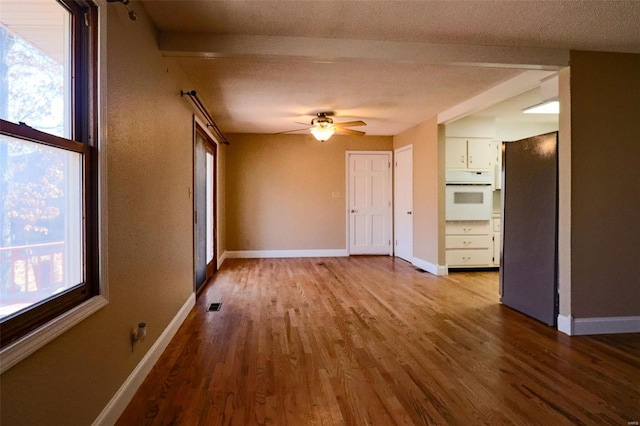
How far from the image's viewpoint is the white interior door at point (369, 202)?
23.5 ft

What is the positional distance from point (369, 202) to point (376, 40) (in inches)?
179

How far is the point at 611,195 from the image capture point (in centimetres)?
308

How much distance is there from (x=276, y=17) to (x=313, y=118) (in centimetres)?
294

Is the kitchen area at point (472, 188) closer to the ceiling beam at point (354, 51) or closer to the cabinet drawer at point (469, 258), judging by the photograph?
the cabinet drawer at point (469, 258)

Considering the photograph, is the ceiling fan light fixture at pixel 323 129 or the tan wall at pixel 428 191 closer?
the ceiling fan light fixture at pixel 323 129

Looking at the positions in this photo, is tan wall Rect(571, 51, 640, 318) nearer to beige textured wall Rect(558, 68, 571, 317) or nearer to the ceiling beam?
beige textured wall Rect(558, 68, 571, 317)

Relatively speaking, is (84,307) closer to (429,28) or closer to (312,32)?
(312,32)

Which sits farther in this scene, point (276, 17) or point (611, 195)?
point (611, 195)

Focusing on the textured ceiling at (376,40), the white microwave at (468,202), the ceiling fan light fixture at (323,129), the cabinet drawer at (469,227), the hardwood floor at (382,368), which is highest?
the textured ceiling at (376,40)

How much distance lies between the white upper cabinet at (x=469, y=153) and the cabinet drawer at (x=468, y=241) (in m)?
1.07

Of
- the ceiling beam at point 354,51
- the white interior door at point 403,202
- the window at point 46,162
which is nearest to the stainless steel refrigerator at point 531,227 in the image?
the ceiling beam at point 354,51

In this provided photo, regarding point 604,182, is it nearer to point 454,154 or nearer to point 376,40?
point 376,40

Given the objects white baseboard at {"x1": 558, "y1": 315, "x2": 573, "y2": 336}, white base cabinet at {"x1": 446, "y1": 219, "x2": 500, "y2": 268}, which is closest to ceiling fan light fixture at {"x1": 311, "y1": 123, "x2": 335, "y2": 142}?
white base cabinet at {"x1": 446, "y1": 219, "x2": 500, "y2": 268}

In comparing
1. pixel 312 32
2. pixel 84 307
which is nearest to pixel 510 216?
pixel 312 32
